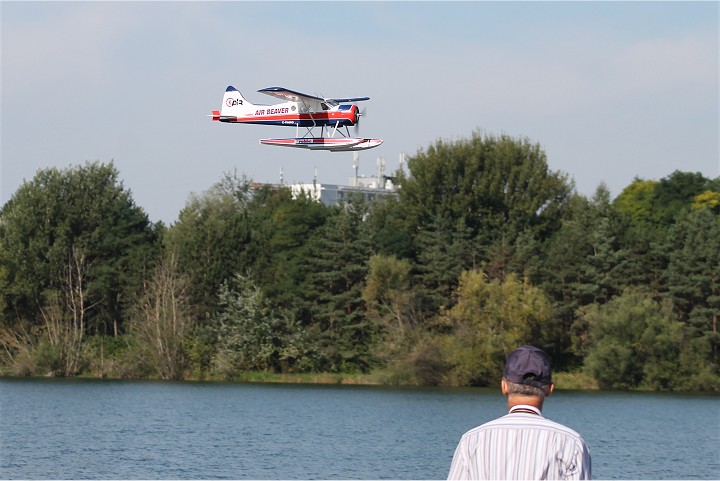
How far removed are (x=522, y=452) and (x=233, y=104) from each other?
23140mm

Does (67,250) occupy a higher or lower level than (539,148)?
lower

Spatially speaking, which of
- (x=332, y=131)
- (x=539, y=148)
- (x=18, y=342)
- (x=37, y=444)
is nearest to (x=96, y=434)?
(x=37, y=444)

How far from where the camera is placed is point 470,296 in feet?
219

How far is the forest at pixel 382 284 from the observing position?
65.3 meters

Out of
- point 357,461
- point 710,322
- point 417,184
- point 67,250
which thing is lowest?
point 357,461

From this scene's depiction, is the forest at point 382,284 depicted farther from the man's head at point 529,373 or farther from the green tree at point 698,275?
the man's head at point 529,373

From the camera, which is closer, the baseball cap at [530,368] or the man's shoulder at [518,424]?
the man's shoulder at [518,424]

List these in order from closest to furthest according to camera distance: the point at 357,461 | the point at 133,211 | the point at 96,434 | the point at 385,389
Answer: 1. the point at 357,461
2. the point at 96,434
3. the point at 385,389
4. the point at 133,211

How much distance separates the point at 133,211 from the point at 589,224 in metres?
31.3

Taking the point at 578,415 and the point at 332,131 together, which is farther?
the point at 578,415

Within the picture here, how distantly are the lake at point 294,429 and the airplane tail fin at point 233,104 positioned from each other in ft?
32.4

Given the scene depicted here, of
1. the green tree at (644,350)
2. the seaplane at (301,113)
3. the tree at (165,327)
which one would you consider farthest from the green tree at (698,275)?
the seaplane at (301,113)

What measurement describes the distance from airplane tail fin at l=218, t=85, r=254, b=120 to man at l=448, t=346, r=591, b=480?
21944 mm

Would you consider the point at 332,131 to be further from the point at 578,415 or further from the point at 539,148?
the point at 539,148
